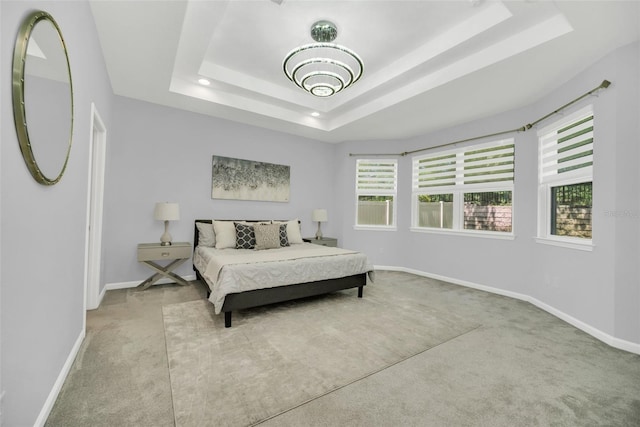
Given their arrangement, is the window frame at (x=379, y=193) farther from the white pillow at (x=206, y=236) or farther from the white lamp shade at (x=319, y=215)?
the white pillow at (x=206, y=236)

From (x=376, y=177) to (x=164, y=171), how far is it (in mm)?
3760

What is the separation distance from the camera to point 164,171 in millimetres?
Answer: 4168

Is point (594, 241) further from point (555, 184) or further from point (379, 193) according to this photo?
point (379, 193)

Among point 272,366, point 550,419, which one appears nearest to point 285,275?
point 272,366

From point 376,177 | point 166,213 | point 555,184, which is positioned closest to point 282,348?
point 166,213

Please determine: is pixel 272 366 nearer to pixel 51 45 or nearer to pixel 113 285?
pixel 51 45

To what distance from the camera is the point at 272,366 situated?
80.6 inches

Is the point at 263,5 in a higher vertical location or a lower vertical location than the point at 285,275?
higher

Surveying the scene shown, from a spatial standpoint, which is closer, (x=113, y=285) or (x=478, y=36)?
(x=478, y=36)

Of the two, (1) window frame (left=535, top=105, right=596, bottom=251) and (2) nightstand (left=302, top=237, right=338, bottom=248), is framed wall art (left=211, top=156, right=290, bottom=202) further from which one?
(1) window frame (left=535, top=105, right=596, bottom=251)

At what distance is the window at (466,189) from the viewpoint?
4.14 m

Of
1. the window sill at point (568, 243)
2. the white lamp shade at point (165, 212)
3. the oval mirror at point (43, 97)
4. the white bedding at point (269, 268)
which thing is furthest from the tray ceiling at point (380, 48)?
the white bedding at point (269, 268)

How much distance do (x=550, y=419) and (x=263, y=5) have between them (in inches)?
144

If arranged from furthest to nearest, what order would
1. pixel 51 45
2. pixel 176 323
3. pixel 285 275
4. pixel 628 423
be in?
pixel 285 275
pixel 176 323
pixel 628 423
pixel 51 45
